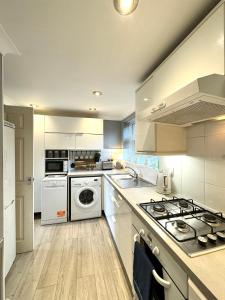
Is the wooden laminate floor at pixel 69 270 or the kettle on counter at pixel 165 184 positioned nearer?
the wooden laminate floor at pixel 69 270

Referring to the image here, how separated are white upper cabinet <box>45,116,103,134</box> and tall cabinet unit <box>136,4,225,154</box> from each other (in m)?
1.71

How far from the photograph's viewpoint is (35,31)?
1091 mm

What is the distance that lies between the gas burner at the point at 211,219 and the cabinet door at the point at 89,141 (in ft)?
8.60

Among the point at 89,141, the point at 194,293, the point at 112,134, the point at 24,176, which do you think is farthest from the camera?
the point at 112,134

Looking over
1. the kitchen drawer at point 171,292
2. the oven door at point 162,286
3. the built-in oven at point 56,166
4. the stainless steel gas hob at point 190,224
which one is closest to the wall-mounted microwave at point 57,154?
the built-in oven at point 56,166

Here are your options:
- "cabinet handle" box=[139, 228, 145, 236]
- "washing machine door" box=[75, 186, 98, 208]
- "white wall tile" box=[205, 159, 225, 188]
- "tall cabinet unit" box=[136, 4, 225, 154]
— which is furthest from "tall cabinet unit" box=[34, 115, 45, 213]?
"white wall tile" box=[205, 159, 225, 188]

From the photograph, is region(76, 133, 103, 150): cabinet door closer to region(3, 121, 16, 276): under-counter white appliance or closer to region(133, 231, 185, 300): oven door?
region(3, 121, 16, 276): under-counter white appliance

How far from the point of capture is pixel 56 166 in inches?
129

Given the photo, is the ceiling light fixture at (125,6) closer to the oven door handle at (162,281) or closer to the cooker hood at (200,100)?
the cooker hood at (200,100)

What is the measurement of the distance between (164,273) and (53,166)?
2860mm

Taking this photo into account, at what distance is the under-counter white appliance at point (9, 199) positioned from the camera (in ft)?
5.26

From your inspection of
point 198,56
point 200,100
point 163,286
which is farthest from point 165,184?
point 198,56

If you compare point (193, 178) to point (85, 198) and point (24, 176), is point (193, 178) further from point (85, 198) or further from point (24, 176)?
point (85, 198)

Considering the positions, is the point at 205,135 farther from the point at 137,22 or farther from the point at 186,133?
the point at 137,22
